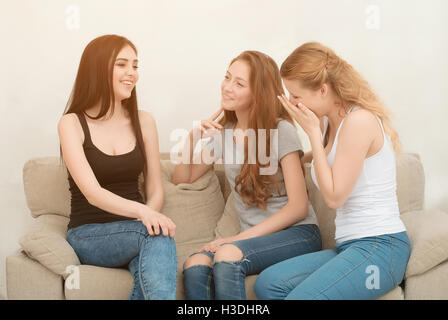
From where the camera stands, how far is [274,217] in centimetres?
206

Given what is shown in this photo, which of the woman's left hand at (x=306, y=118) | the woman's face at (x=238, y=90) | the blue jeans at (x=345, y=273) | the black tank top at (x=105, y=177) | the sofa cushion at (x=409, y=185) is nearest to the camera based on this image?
the blue jeans at (x=345, y=273)

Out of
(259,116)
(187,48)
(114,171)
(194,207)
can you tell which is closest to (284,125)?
(259,116)

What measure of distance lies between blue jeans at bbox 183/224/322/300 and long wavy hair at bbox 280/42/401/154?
50cm

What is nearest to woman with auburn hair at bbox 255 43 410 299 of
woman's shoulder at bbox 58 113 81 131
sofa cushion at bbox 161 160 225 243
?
sofa cushion at bbox 161 160 225 243

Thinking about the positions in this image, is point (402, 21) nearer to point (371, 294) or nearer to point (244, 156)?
point (244, 156)

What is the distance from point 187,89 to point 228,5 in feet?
1.65

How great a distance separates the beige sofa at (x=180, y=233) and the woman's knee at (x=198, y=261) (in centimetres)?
7

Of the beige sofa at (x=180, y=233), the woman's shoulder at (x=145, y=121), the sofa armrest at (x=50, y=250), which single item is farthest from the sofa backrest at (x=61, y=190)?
the woman's shoulder at (x=145, y=121)

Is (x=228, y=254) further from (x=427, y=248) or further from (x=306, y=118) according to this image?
(x=427, y=248)

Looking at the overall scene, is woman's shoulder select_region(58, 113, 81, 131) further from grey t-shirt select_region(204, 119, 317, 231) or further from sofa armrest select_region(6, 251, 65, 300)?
grey t-shirt select_region(204, 119, 317, 231)

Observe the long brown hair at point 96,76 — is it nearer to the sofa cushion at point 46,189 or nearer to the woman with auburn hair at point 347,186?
the sofa cushion at point 46,189

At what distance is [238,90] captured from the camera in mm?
2148

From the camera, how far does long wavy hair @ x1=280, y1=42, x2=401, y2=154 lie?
1.84 m

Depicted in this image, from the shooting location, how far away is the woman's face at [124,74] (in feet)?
6.89
